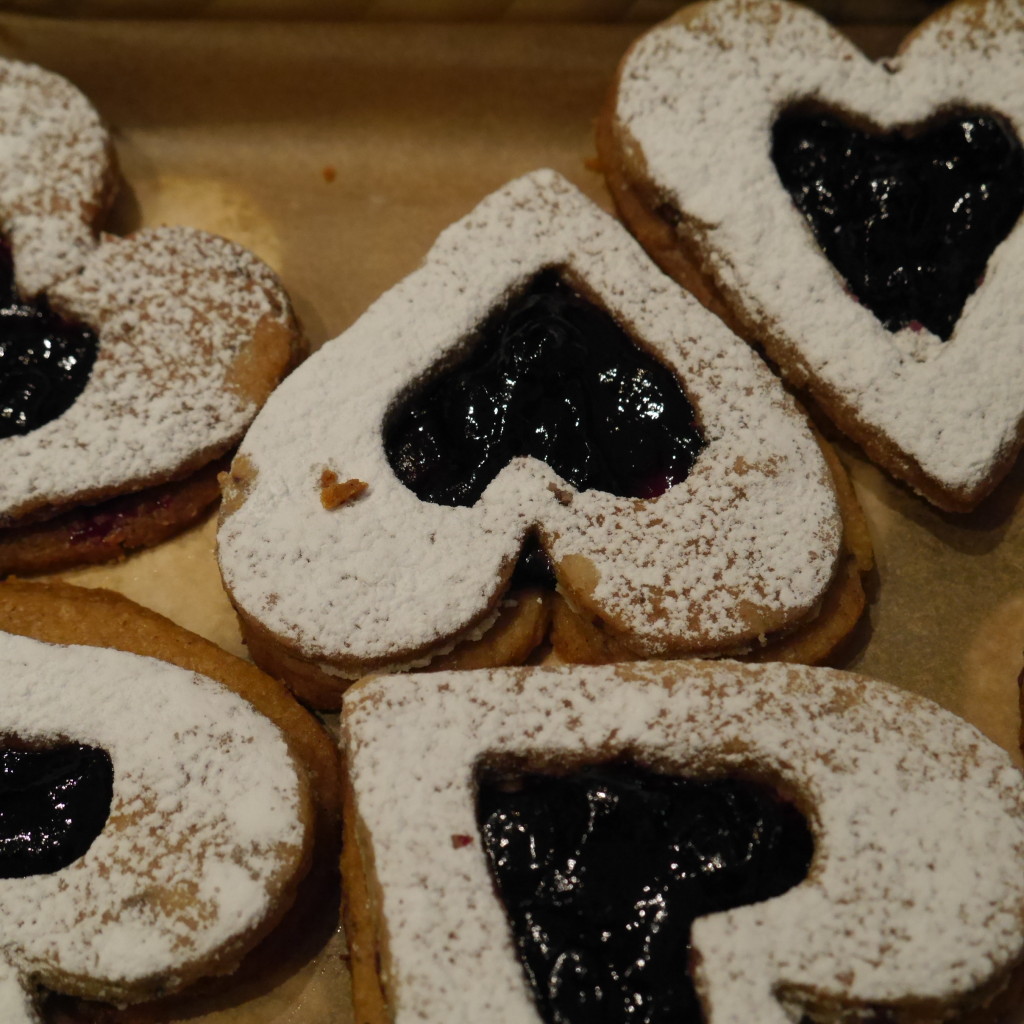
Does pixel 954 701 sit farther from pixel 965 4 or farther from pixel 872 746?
pixel 965 4

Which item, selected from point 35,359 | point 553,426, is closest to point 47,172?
point 35,359

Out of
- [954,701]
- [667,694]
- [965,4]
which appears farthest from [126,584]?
[965,4]

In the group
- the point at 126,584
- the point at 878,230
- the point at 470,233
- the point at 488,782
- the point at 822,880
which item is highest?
the point at 878,230

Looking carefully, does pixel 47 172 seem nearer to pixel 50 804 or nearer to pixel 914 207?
pixel 50 804

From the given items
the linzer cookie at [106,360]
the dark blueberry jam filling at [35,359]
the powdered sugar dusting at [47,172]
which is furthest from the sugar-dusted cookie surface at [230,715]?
the powdered sugar dusting at [47,172]

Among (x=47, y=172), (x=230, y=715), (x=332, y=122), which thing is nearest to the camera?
(x=230, y=715)

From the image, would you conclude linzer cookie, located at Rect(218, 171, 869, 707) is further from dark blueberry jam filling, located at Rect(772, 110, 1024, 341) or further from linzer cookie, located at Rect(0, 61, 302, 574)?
dark blueberry jam filling, located at Rect(772, 110, 1024, 341)
